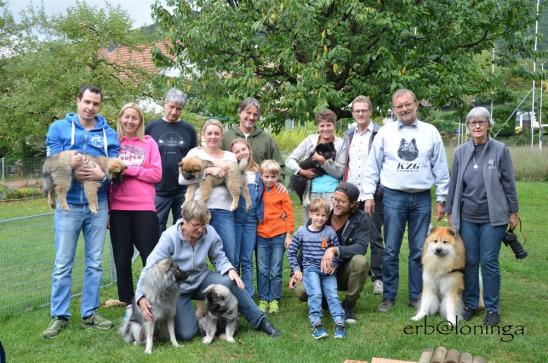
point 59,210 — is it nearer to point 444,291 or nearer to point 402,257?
point 444,291

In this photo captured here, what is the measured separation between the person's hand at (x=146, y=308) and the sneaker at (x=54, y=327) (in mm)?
940

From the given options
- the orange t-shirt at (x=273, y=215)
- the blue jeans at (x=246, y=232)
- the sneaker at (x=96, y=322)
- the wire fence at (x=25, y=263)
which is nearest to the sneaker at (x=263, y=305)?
the blue jeans at (x=246, y=232)

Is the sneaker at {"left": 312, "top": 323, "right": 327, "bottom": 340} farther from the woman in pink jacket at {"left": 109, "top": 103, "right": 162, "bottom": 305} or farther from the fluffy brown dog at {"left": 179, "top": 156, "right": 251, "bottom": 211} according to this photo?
the woman in pink jacket at {"left": 109, "top": 103, "right": 162, "bottom": 305}

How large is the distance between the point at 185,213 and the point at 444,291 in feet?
7.74

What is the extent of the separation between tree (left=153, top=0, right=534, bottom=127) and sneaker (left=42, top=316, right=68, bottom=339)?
6.38m

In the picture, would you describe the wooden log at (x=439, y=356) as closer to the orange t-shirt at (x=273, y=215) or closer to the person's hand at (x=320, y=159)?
the orange t-shirt at (x=273, y=215)

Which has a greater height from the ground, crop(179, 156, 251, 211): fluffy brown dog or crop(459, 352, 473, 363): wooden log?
crop(179, 156, 251, 211): fluffy brown dog

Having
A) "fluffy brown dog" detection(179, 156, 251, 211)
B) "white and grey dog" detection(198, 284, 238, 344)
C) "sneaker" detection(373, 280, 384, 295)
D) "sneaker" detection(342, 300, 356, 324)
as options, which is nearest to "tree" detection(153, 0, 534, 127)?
"sneaker" detection(373, 280, 384, 295)

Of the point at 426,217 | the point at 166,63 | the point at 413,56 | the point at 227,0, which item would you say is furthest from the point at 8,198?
the point at 426,217

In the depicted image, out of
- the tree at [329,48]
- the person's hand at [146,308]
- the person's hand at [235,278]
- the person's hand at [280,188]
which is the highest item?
the tree at [329,48]

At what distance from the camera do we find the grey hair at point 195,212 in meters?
4.31

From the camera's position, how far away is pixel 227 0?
38.3 feet

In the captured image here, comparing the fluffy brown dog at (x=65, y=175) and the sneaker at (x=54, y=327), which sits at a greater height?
the fluffy brown dog at (x=65, y=175)

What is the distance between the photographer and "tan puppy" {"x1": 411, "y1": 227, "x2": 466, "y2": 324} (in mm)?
4746
